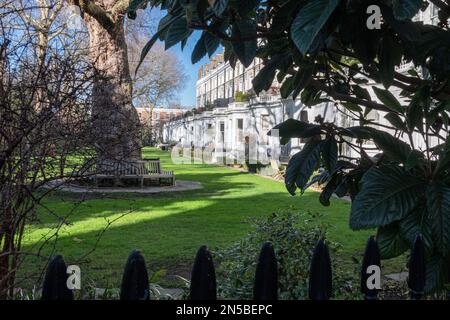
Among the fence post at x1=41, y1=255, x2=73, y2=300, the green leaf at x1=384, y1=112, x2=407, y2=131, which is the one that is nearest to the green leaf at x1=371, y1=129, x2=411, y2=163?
the green leaf at x1=384, y1=112, x2=407, y2=131

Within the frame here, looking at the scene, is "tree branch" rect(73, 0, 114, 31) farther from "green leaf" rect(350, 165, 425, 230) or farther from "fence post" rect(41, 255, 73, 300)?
"fence post" rect(41, 255, 73, 300)

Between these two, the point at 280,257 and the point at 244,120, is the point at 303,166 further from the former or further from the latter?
the point at 244,120

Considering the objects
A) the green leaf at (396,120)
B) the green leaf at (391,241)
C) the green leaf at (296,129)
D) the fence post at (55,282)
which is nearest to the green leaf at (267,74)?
the green leaf at (296,129)

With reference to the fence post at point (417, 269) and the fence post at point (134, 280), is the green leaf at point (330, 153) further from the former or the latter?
the fence post at point (134, 280)

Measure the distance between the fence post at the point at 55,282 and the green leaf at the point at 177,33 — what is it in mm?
869

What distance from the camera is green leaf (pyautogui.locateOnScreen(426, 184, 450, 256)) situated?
1594 millimetres

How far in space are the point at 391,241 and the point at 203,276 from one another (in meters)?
0.92

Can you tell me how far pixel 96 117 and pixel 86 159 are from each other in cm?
52

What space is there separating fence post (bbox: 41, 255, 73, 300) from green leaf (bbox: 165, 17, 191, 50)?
0.87 metres

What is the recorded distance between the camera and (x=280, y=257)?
12.4ft

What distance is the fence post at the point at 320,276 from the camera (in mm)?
1312

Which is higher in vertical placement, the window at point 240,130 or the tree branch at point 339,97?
the window at point 240,130

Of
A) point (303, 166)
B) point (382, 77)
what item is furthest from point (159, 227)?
point (382, 77)
